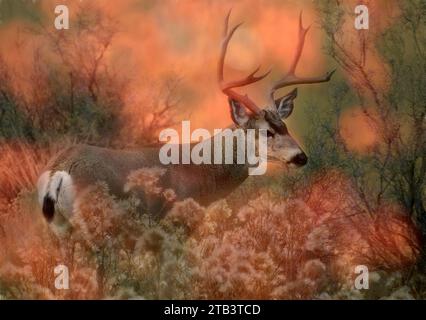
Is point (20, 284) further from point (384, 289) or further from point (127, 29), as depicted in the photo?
point (384, 289)

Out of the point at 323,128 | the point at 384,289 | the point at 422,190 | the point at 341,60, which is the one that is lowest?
the point at 384,289

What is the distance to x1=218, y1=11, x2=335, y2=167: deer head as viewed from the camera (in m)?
7.61

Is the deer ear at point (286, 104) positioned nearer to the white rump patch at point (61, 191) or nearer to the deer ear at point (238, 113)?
the deer ear at point (238, 113)

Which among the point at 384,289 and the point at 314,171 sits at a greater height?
the point at 314,171

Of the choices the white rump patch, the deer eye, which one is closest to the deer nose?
the deer eye

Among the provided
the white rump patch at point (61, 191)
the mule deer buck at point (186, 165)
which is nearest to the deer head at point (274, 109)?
the mule deer buck at point (186, 165)

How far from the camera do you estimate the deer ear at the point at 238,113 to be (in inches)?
302

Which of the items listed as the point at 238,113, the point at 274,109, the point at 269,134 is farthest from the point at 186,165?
the point at 274,109

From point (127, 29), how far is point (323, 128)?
173 cm

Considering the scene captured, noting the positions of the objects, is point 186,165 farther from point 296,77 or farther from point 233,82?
point 296,77

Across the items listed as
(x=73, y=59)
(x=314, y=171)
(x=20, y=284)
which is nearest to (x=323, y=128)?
(x=314, y=171)

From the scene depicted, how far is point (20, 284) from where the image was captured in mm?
7414

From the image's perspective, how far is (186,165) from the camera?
7.79 m

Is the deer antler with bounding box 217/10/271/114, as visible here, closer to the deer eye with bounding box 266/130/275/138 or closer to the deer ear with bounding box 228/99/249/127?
the deer ear with bounding box 228/99/249/127
